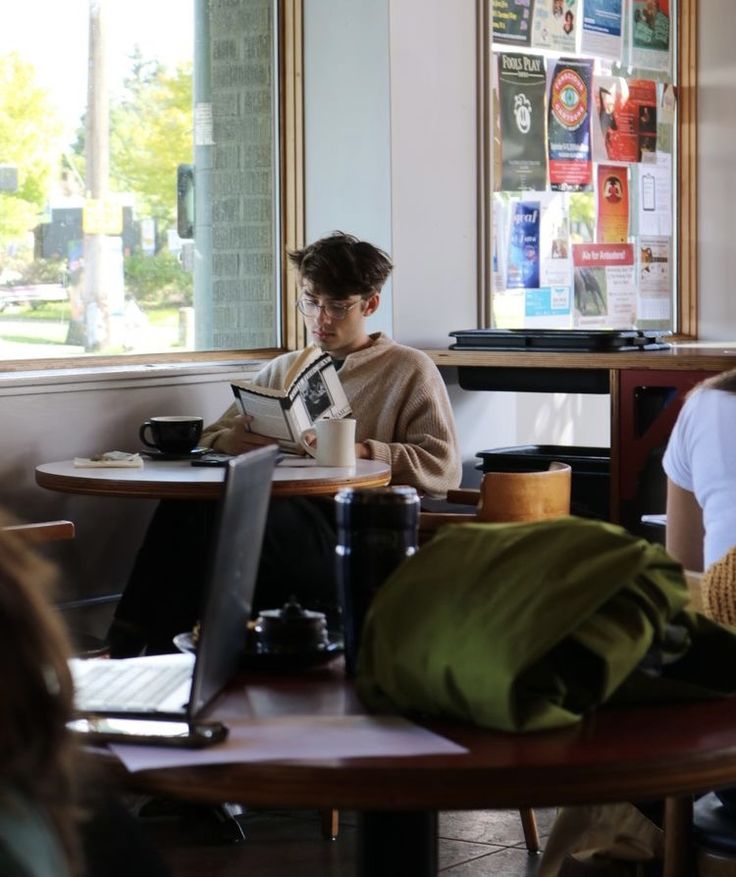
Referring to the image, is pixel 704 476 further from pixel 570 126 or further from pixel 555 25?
pixel 555 25

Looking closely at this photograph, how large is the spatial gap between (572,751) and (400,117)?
3.79m

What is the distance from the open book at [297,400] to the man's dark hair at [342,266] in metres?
0.25

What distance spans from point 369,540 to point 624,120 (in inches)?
196

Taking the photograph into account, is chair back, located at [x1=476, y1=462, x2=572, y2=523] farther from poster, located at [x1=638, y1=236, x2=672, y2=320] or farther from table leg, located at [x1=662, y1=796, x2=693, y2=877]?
poster, located at [x1=638, y1=236, x2=672, y2=320]

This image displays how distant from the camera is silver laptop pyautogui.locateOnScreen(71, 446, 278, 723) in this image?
4.23 ft

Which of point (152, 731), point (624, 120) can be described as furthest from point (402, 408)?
point (152, 731)

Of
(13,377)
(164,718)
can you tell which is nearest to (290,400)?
(13,377)

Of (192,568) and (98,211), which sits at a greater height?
(98,211)

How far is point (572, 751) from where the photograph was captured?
1.21 meters

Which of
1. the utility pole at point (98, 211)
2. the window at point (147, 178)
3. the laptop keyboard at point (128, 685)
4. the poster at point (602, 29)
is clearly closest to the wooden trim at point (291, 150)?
the window at point (147, 178)

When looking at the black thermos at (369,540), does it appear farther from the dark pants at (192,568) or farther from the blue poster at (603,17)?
the blue poster at (603,17)

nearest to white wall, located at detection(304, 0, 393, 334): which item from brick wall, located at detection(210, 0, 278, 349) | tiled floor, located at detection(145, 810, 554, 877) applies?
brick wall, located at detection(210, 0, 278, 349)

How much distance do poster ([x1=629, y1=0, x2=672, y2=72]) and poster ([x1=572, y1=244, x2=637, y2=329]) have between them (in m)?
0.83

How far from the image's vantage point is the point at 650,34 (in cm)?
627
